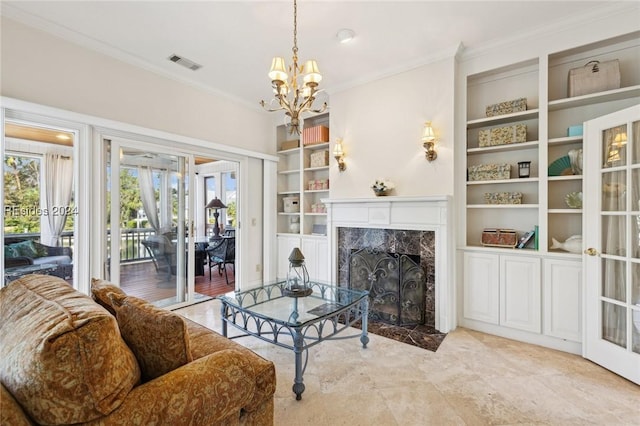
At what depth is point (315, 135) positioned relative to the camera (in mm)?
4387

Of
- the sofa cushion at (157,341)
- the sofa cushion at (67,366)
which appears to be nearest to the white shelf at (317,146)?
the sofa cushion at (157,341)

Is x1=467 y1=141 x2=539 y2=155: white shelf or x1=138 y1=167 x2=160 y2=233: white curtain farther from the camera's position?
x1=138 y1=167 x2=160 y2=233: white curtain

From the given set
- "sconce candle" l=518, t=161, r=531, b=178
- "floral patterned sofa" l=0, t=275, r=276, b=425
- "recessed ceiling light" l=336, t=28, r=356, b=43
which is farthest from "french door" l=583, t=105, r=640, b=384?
"floral patterned sofa" l=0, t=275, r=276, b=425

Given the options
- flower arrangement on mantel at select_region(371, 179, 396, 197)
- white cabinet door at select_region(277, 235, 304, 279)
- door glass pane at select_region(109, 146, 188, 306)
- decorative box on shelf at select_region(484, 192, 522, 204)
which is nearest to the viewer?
decorative box on shelf at select_region(484, 192, 522, 204)

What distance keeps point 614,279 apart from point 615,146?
105cm

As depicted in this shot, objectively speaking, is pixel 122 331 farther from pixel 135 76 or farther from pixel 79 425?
pixel 135 76

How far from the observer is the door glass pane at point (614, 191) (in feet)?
7.55

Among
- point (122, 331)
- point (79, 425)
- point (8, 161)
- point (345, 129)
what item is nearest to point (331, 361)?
point (122, 331)

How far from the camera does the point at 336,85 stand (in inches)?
156

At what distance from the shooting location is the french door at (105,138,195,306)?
323cm

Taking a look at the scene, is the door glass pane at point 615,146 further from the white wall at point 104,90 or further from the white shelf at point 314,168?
the white wall at point 104,90

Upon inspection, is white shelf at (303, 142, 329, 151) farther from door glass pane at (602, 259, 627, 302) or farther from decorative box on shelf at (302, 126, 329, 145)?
door glass pane at (602, 259, 627, 302)

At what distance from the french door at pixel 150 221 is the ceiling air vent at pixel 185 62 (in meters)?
0.98

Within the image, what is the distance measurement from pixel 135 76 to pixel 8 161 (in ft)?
4.75
